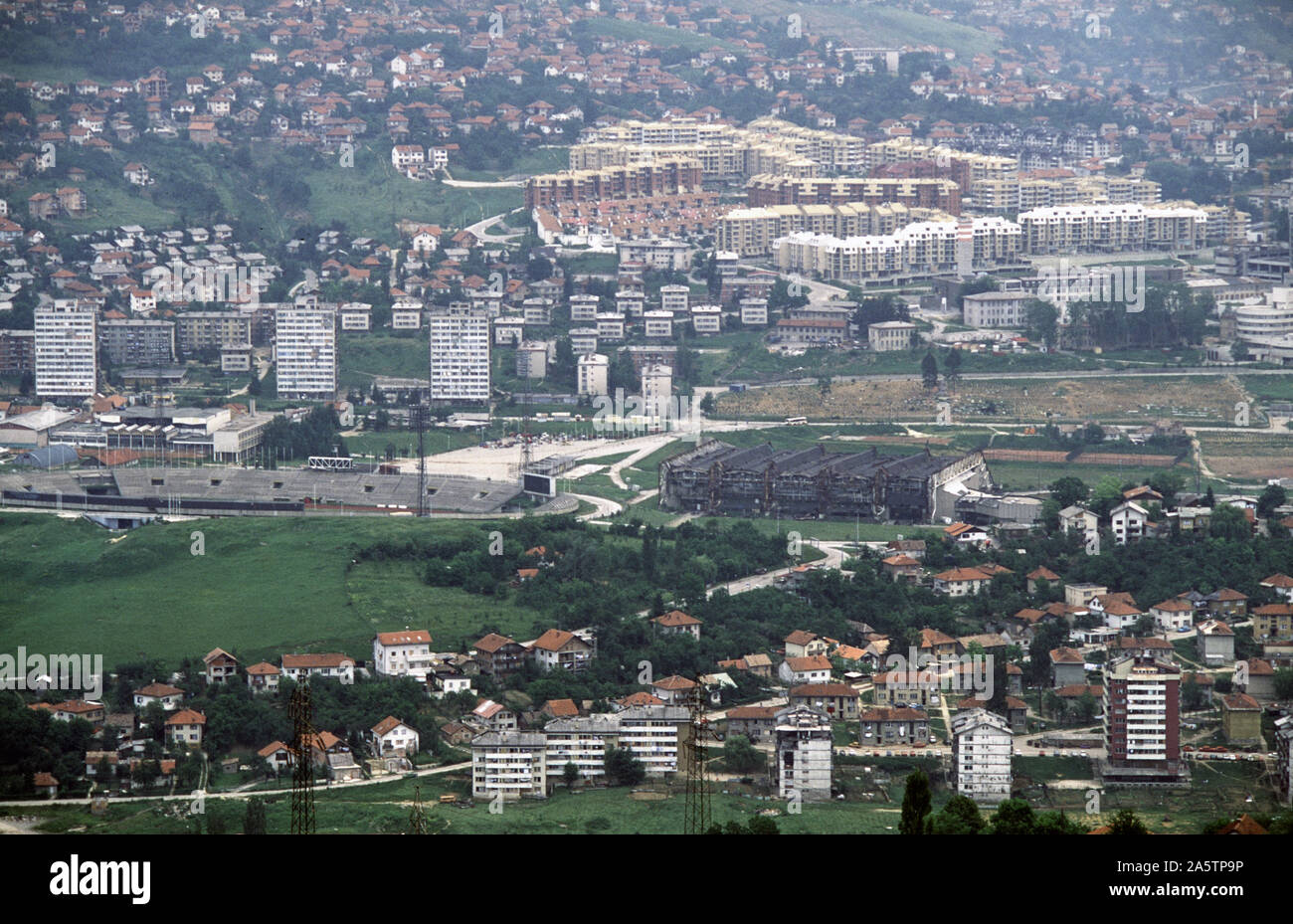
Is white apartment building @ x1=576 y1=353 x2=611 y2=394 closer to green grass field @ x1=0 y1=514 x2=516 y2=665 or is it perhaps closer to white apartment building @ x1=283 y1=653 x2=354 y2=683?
green grass field @ x1=0 y1=514 x2=516 y2=665

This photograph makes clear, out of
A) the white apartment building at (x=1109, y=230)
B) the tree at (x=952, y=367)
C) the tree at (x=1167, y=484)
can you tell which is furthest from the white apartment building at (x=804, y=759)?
the white apartment building at (x=1109, y=230)

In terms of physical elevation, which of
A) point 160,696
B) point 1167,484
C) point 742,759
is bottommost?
point 742,759

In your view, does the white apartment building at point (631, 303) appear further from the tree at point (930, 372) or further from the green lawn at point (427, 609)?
the green lawn at point (427, 609)

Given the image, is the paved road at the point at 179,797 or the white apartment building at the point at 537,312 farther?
the white apartment building at the point at 537,312

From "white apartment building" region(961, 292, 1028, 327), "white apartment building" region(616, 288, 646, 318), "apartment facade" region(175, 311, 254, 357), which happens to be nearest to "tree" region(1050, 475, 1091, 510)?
"white apartment building" region(961, 292, 1028, 327)

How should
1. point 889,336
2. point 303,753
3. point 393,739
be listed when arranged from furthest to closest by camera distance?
point 889,336, point 393,739, point 303,753

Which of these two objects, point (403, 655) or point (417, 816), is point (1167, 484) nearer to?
point (403, 655)

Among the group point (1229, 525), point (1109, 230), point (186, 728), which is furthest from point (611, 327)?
point (186, 728)
